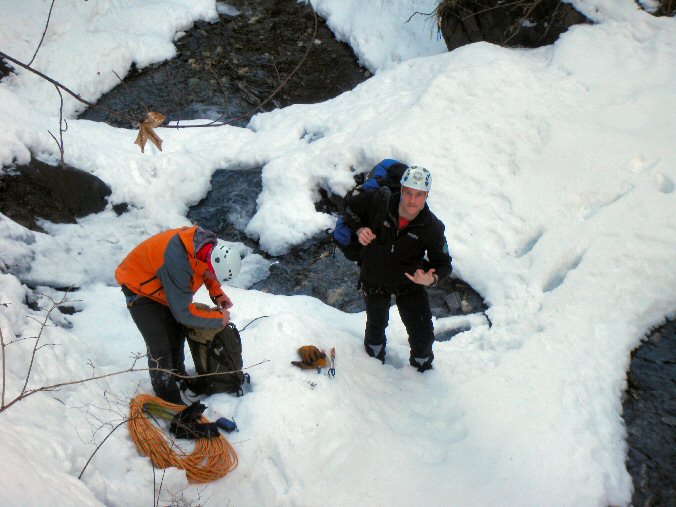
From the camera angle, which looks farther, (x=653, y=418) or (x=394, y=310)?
(x=394, y=310)

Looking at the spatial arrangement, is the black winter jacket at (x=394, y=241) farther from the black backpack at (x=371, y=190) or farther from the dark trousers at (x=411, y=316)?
the dark trousers at (x=411, y=316)

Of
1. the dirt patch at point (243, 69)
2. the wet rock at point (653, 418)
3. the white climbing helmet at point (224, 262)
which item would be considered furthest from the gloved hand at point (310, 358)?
the dirt patch at point (243, 69)

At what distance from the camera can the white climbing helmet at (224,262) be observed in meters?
3.57

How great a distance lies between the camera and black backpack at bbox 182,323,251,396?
393 centimetres

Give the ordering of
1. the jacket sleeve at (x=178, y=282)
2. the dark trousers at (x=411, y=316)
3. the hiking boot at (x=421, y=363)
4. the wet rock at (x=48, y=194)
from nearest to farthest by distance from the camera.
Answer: the jacket sleeve at (x=178, y=282) → the dark trousers at (x=411, y=316) → the hiking boot at (x=421, y=363) → the wet rock at (x=48, y=194)

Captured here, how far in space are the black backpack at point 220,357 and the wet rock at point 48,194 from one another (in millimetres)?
3176

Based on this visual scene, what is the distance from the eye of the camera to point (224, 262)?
3.57 meters

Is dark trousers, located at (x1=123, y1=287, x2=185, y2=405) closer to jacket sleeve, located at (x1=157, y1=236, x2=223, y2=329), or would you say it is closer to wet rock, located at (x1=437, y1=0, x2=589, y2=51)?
jacket sleeve, located at (x1=157, y1=236, x2=223, y2=329)

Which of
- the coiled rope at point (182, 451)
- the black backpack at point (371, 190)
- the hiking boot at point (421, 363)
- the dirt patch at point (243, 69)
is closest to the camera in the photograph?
the coiled rope at point (182, 451)

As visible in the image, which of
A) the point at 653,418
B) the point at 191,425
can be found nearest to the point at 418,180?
the point at 191,425

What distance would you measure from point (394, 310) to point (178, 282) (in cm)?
250

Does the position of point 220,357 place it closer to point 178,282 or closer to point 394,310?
point 178,282

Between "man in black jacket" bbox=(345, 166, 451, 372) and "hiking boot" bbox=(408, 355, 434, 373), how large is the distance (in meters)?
0.13

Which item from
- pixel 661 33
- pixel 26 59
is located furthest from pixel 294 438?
pixel 26 59
